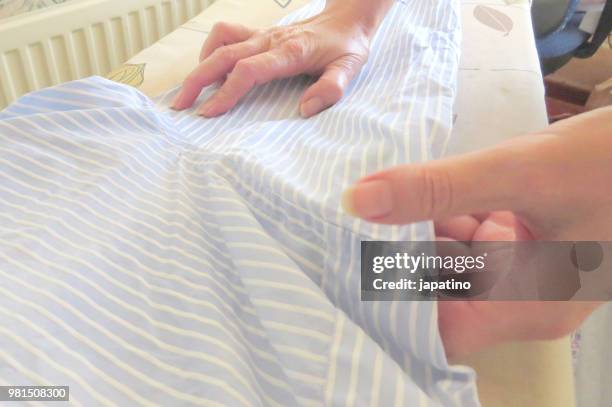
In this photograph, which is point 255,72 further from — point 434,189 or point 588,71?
point 588,71

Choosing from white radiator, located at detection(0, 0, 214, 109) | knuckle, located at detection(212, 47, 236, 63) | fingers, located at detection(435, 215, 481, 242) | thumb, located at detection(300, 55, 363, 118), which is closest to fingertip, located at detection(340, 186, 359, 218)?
fingers, located at detection(435, 215, 481, 242)

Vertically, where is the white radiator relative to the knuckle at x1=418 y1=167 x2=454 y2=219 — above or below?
below

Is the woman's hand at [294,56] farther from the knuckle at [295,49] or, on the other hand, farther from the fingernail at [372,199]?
the fingernail at [372,199]

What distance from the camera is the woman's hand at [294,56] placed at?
0.49 metres

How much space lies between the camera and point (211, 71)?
52 cm

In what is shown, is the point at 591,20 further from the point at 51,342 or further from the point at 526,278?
the point at 51,342

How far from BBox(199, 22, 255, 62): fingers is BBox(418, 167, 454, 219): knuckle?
0.39 meters

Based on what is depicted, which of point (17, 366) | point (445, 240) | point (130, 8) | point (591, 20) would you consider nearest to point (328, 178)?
point (445, 240)

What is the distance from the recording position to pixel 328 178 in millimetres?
330

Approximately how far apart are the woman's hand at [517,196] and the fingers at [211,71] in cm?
31

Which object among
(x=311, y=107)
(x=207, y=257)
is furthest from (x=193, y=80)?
(x=207, y=257)

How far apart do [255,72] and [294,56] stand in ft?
0.15

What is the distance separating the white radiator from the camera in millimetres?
750

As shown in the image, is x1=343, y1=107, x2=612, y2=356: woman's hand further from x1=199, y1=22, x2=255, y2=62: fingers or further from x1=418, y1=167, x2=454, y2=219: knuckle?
x1=199, y1=22, x2=255, y2=62: fingers
